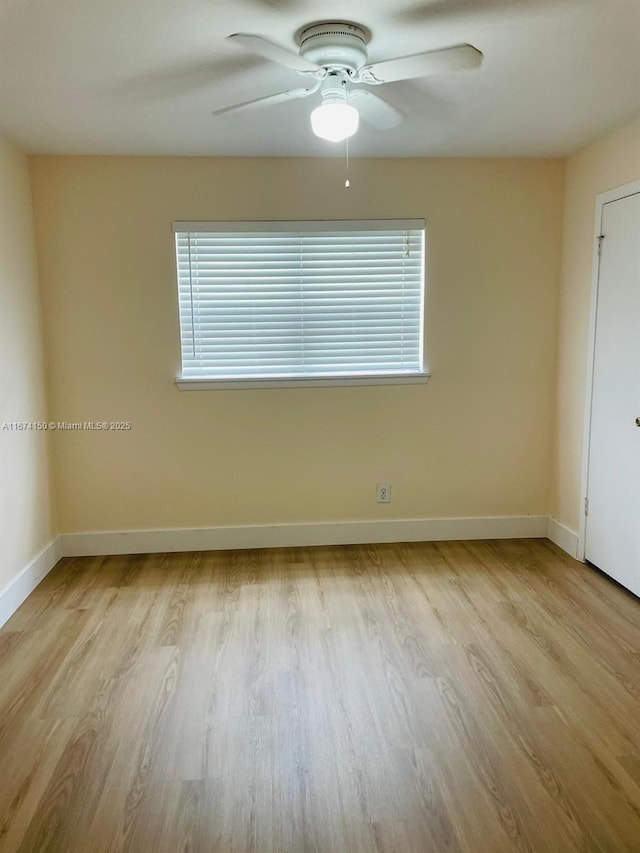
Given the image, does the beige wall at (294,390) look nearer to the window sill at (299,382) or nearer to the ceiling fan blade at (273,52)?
the window sill at (299,382)

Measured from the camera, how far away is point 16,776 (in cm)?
174

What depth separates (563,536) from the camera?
11.3ft

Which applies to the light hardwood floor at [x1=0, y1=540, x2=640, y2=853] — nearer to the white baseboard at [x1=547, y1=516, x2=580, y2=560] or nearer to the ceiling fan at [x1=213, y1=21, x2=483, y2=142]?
the white baseboard at [x1=547, y1=516, x2=580, y2=560]

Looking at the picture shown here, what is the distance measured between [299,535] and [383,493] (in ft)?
2.01

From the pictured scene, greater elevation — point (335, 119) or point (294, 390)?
point (335, 119)

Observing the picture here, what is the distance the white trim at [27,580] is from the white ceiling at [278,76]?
2231 millimetres

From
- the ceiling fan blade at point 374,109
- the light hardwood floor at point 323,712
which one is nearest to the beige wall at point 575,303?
the light hardwood floor at point 323,712

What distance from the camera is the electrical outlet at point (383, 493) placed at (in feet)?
11.6

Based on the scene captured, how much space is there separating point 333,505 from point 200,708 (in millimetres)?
1671

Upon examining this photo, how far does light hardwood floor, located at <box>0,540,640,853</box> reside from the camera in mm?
1563

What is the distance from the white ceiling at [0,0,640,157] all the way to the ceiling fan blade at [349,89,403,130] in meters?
0.08

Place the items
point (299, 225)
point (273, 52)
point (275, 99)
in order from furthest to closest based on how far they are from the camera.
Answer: point (299, 225)
point (275, 99)
point (273, 52)

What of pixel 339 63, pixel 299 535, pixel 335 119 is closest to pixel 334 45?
pixel 339 63

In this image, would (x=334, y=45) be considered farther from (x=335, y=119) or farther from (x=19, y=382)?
(x=19, y=382)
